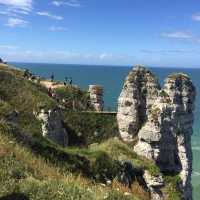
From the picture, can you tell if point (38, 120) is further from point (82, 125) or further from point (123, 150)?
point (123, 150)

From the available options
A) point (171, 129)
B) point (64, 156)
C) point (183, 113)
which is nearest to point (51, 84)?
point (183, 113)

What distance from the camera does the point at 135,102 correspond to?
2425 inches

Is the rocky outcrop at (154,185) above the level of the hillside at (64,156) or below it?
below

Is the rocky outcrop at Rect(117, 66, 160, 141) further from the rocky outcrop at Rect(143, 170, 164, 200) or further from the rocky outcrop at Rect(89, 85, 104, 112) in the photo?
the rocky outcrop at Rect(143, 170, 164, 200)

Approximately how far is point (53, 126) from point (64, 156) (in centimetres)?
3089

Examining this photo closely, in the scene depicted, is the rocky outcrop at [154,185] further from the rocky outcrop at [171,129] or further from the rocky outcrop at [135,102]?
the rocky outcrop at [135,102]

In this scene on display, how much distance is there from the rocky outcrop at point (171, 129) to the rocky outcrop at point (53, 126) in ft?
27.9

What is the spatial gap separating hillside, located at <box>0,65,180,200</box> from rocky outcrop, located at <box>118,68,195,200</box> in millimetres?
3362

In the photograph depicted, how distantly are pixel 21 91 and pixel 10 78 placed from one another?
395cm

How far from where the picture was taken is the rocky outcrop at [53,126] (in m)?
57.7

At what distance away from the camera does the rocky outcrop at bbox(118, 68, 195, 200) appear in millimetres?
50750

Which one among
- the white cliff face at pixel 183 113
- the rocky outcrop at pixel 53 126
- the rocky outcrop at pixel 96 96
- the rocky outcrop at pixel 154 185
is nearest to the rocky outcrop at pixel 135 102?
the white cliff face at pixel 183 113

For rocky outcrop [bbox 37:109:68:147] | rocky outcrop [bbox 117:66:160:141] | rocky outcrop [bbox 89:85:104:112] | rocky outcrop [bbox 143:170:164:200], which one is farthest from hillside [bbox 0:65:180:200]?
rocky outcrop [bbox 117:66:160:141]

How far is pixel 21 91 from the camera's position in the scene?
6912cm
